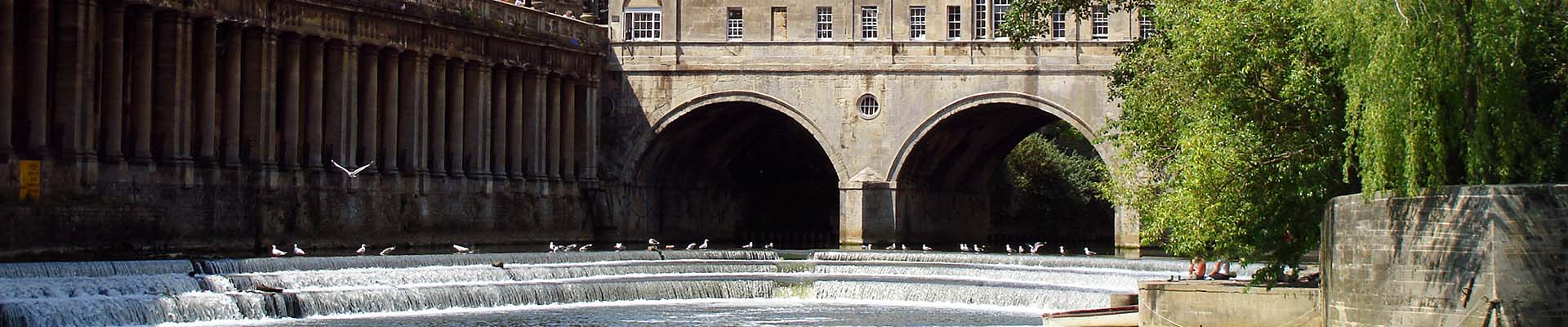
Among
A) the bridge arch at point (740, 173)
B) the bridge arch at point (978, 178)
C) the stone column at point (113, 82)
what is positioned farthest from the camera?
the bridge arch at point (740, 173)

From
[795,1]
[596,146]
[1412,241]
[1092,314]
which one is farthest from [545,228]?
[1412,241]

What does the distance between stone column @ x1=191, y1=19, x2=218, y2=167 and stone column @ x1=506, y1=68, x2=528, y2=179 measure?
41.0 feet

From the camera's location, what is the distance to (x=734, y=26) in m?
60.4

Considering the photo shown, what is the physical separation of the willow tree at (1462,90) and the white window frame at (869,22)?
36286 millimetres

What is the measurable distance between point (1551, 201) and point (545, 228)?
39.1 metres

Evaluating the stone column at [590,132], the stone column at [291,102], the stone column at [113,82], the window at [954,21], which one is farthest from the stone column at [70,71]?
the window at [954,21]

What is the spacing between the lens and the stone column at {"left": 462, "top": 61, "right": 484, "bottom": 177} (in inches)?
2185

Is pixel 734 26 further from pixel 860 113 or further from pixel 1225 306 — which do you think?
pixel 1225 306

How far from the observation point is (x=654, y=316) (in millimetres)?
33969

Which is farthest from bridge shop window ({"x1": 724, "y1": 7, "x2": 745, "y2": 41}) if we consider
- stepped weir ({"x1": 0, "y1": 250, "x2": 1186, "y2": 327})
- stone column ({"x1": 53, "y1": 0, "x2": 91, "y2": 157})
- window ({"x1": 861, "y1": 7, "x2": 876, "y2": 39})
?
stone column ({"x1": 53, "y1": 0, "x2": 91, "y2": 157})

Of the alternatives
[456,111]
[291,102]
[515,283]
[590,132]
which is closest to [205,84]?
[291,102]

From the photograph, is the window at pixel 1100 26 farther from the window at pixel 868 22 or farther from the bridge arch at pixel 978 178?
the window at pixel 868 22

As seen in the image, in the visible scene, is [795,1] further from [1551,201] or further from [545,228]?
[1551,201]

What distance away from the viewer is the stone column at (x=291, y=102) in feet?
157
